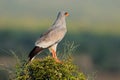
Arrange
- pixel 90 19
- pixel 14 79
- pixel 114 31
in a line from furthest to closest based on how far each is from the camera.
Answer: pixel 90 19 → pixel 114 31 → pixel 14 79

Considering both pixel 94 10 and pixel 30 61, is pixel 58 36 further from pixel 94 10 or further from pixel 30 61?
pixel 94 10

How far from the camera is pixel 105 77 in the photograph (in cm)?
3619

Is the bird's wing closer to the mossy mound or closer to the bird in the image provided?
the bird

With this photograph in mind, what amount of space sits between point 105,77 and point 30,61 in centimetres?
2531

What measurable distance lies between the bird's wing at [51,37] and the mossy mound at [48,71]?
7.08 feet

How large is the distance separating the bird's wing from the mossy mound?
7.08 feet

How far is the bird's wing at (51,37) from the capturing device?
13.4 meters

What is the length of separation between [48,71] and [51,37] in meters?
3.43

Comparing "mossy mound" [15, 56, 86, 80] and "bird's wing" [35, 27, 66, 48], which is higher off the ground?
"bird's wing" [35, 27, 66, 48]

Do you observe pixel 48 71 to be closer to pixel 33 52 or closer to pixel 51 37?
pixel 33 52

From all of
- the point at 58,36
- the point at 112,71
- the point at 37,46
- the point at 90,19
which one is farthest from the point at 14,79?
the point at 90,19

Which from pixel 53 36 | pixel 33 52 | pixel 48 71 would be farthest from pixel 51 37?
pixel 48 71

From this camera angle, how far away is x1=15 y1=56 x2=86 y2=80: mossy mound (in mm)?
10820

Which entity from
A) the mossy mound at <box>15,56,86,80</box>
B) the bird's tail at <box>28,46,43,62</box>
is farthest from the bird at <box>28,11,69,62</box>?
the mossy mound at <box>15,56,86,80</box>
